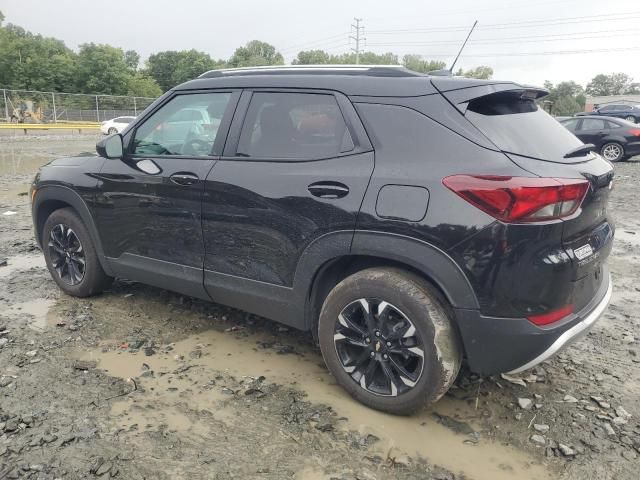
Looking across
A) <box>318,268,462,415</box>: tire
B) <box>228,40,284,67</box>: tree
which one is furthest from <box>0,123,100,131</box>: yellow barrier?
<box>228,40,284,67</box>: tree

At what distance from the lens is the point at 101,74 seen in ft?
185

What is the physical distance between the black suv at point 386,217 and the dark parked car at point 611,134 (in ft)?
50.9

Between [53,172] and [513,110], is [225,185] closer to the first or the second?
[513,110]

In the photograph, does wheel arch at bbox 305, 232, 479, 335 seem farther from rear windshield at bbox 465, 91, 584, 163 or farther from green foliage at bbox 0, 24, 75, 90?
green foliage at bbox 0, 24, 75, 90

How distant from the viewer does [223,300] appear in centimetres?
367

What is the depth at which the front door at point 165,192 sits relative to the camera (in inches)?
142

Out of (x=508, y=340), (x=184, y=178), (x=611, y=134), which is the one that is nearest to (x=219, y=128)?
(x=184, y=178)

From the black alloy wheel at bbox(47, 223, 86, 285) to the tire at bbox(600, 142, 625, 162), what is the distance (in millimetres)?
16942

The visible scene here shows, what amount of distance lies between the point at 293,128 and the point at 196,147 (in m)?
0.80

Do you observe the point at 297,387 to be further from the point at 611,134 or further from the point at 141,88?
the point at 141,88

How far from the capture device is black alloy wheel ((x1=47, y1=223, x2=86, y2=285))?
15.0ft

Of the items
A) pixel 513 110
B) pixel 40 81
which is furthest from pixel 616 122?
pixel 40 81

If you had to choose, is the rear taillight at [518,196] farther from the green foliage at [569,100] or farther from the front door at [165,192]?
the green foliage at [569,100]

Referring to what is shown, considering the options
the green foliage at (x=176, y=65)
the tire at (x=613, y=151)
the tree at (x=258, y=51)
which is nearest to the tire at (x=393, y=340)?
the tire at (x=613, y=151)
